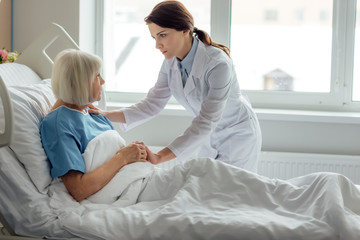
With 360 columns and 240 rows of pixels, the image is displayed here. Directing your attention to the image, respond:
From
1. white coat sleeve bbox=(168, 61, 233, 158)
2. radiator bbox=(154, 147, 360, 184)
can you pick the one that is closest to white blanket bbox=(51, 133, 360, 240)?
white coat sleeve bbox=(168, 61, 233, 158)

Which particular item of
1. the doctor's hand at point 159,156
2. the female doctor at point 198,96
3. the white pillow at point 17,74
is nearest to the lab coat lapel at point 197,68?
the female doctor at point 198,96

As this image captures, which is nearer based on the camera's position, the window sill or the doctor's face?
the doctor's face

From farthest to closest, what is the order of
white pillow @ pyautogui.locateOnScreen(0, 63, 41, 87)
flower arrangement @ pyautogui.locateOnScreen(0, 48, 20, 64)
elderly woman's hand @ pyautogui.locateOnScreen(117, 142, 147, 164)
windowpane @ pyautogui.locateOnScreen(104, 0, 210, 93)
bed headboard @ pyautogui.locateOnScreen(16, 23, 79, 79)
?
windowpane @ pyautogui.locateOnScreen(104, 0, 210, 93) → flower arrangement @ pyautogui.locateOnScreen(0, 48, 20, 64) → bed headboard @ pyautogui.locateOnScreen(16, 23, 79, 79) → white pillow @ pyautogui.locateOnScreen(0, 63, 41, 87) → elderly woman's hand @ pyautogui.locateOnScreen(117, 142, 147, 164)

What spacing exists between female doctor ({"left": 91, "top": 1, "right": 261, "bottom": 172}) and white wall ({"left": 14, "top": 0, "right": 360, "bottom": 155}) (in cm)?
65

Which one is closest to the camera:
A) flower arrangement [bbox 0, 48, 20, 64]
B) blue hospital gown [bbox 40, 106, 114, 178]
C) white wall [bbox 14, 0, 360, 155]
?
blue hospital gown [bbox 40, 106, 114, 178]

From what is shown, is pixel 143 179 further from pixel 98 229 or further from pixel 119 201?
pixel 98 229

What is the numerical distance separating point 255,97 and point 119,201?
1.78m

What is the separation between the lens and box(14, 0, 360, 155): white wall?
3.15 m

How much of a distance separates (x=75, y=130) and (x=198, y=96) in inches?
27.2

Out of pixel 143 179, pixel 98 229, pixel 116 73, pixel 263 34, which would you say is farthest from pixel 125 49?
pixel 98 229

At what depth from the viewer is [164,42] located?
225cm

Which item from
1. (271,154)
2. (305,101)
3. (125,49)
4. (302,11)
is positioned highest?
(302,11)

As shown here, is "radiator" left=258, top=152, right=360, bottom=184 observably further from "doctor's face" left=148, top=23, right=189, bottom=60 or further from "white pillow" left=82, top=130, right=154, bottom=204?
"white pillow" left=82, top=130, right=154, bottom=204

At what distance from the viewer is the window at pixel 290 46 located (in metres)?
3.30
